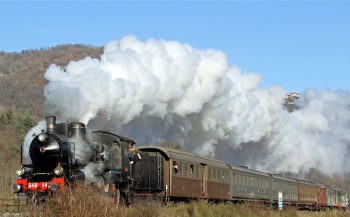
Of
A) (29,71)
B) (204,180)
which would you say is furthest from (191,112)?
(29,71)

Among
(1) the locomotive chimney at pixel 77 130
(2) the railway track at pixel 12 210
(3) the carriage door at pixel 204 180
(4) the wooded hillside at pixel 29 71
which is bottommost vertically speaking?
(2) the railway track at pixel 12 210

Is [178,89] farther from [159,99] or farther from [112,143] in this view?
[112,143]

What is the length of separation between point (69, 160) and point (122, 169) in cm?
279

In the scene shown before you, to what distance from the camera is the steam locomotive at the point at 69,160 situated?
17095 mm

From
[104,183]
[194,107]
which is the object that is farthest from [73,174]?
[194,107]

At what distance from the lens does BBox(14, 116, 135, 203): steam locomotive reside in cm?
1710

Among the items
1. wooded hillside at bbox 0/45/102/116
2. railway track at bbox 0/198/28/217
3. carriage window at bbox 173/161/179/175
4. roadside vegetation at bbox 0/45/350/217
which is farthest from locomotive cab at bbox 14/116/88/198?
wooded hillside at bbox 0/45/102/116

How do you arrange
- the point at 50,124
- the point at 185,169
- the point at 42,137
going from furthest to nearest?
the point at 185,169, the point at 50,124, the point at 42,137

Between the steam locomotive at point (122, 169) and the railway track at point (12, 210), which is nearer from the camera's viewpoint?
the railway track at point (12, 210)

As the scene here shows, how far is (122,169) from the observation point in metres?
19.9

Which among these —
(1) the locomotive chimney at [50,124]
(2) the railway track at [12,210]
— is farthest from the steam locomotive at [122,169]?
(2) the railway track at [12,210]

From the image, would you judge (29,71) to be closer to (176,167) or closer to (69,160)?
(176,167)

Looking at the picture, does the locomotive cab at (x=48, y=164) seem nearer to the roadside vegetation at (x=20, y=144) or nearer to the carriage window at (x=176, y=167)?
the roadside vegetation at (x=20, y=144)

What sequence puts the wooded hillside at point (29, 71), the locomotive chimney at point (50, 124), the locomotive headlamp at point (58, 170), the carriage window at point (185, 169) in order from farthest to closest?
the wooded hillside at point (29, 71)
the carriage window at point (185, 169)
the locomotive chimney at point (50, 124)
the locomotive headlamp at point (58, 170)
